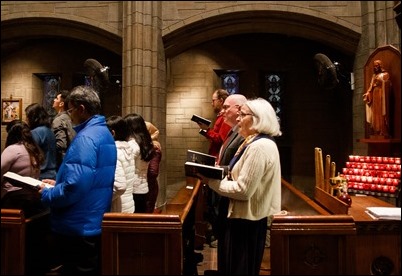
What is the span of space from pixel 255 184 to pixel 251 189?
0.03m

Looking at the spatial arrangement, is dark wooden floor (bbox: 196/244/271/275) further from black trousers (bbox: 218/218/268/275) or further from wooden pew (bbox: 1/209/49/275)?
wooden pew (bbox: 1/209/49/275)

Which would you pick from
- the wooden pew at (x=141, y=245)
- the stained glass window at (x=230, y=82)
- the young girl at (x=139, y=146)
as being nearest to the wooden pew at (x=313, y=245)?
the wooden pew at (x=141, y=245)

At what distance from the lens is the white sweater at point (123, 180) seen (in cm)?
234

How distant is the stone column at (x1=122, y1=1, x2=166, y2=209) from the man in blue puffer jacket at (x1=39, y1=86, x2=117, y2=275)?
336cm

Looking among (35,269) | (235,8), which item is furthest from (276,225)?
(235,8)

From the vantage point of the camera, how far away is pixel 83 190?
1923mm

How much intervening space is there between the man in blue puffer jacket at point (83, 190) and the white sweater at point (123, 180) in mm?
238

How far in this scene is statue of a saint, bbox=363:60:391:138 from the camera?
324cm

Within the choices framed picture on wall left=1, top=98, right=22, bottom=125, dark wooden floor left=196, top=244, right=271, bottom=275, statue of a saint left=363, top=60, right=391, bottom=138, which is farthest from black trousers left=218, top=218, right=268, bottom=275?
framed picture on wall left=1, top=98, right=22, bottom=125

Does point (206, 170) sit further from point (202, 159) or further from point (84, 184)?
point (84, 184)

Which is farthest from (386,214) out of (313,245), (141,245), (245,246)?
(141,245)

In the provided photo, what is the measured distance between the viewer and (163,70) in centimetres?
593

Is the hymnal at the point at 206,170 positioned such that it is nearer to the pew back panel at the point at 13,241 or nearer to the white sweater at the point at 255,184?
the white sweater at the point at 255,184

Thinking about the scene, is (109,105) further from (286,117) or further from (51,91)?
(286,117)
